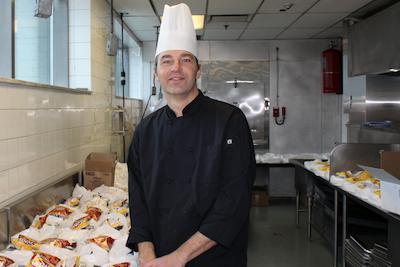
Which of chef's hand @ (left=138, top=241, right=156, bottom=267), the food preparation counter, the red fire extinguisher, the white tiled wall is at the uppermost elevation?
the red fire extinguisher

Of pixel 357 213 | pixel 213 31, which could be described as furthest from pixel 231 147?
pixel 213 31

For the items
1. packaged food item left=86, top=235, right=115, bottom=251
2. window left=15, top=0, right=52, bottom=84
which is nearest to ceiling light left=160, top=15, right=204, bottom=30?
window left=15, top=0, right=52, bottom=84

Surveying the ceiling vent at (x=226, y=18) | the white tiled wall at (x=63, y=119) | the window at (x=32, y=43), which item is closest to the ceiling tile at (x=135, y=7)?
the white tiled wall at (x=63, y=119)

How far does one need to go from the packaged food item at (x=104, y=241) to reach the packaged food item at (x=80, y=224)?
0.86 feet

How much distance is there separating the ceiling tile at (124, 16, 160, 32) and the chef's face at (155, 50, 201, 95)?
3133 millimetres

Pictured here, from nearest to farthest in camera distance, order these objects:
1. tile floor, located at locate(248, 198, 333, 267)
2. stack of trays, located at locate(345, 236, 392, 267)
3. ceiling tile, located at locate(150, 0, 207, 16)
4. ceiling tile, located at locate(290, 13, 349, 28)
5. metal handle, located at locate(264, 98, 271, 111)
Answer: stack of trays, located at locate(345, 236, 392, 267) < tile floor, located at locate(248, 198, 333, 267) < ceiling tile, located at locate(150, 0, 207, 16) < ceiling tile, located at locate(290, 13, 349, 28) < metal handle, located at locate(264, 98, 271, 111)

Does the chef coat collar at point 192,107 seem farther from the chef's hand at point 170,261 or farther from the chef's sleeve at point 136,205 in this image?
the chef's hand at point 170,261

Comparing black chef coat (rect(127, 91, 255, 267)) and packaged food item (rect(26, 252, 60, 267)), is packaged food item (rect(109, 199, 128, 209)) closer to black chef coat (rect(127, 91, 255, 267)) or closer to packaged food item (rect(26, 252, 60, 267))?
packaged food item (rect(26, 252, 60, 267))

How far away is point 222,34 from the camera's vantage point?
5.03 meters

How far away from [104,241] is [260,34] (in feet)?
13.8

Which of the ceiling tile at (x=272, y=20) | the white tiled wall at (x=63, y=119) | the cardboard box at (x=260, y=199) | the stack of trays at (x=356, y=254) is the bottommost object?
the cardboard box at (x=260, y=199)

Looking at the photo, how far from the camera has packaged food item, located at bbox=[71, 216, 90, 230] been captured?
196cm

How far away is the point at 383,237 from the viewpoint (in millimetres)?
2484

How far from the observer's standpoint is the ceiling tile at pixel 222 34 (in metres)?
4.84
